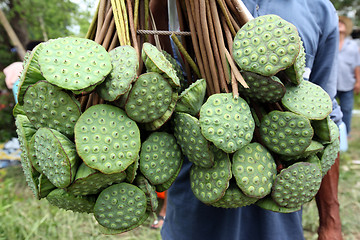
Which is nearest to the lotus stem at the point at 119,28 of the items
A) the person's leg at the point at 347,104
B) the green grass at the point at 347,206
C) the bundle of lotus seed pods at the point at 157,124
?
the bundle of lotus seed pods at the point at 157,124

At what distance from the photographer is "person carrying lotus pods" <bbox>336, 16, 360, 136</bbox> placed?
3930 mm

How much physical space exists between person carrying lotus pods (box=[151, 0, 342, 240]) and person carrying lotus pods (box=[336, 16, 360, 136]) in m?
3.25

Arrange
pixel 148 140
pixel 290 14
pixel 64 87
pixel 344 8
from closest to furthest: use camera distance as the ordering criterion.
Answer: pixel 64 87 → pixel 148 140 → pixel 290 14 → pixel 344 8

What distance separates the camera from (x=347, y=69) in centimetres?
397

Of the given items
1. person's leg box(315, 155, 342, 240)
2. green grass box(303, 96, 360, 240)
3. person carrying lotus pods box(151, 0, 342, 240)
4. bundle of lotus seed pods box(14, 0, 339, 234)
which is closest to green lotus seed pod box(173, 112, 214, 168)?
bundle of lotus seed pods box(14, 0, 339, 234)

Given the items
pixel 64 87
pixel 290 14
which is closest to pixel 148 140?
pixel 64 87

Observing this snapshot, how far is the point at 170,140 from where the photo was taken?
2.09 ft

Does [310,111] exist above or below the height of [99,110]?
below

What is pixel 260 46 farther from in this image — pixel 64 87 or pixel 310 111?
pixel 64 87

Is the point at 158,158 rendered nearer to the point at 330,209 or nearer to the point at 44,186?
the point at 44,186

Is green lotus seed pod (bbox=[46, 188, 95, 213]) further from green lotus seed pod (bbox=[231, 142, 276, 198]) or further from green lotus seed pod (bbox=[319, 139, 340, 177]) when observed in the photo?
green lotus seed pod (bbox=[319, 139, 340, 177])

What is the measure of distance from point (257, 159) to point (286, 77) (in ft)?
0.64

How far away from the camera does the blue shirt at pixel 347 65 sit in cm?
393

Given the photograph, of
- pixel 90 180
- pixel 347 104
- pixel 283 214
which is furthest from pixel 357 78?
pixel 90 180
